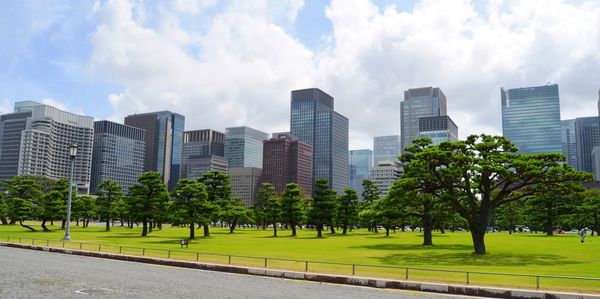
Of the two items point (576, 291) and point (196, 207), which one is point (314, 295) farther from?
point (196, 207)

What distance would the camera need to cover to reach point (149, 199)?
69.3m

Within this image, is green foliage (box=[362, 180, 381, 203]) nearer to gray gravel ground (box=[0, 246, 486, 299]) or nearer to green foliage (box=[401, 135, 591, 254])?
green foliage (box=[401, 135, 591, 254])

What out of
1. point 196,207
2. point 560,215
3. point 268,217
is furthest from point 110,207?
point 560,215

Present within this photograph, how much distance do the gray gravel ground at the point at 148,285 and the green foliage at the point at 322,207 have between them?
5293cm

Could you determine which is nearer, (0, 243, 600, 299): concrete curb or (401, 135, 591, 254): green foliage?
(0, 243, 600, 299): concrete curb

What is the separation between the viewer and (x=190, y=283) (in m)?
19.7

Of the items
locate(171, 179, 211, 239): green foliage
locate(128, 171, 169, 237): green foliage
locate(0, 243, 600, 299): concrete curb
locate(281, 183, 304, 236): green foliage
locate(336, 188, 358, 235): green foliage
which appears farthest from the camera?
locate(336, 188, 358, 235): green foliage

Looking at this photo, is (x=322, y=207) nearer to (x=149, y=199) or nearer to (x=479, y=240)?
(x=149, y=199)

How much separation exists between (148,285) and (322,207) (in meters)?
60.5

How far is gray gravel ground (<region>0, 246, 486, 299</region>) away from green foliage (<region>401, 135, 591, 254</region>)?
19.7m

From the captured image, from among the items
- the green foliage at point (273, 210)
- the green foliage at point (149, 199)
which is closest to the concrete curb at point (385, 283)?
the green foliage at point (149, 199)

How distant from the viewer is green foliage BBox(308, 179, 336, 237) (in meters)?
77.1

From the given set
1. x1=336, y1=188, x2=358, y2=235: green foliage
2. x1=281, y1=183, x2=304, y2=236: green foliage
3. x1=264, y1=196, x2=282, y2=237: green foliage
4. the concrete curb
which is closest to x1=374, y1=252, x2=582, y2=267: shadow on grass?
the concrete curb

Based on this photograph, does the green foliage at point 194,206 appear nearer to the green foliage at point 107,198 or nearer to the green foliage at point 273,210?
the green foliage at point 273,210
